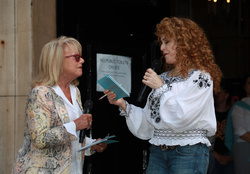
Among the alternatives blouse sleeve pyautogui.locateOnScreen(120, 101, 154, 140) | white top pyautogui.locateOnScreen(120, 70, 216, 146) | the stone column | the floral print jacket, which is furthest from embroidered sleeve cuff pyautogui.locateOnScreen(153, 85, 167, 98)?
the stone column

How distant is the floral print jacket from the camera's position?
2758mm

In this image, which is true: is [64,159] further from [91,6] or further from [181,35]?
[91,6]

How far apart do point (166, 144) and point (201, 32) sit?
0.93m

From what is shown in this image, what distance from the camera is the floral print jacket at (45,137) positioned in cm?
276

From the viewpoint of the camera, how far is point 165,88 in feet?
9.73

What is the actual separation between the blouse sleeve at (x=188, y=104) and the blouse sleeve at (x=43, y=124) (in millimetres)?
731

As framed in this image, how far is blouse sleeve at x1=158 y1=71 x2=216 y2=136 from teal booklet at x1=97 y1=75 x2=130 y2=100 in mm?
263

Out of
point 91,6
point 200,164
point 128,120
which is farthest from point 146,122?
point 91,6

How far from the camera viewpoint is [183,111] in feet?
9.23

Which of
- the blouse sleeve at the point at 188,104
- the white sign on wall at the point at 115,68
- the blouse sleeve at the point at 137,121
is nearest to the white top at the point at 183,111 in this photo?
the blouse sleeve at the point at 188,104

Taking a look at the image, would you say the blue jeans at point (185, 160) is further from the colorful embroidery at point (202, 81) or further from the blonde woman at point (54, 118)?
the blonde woman at point (54, 118)

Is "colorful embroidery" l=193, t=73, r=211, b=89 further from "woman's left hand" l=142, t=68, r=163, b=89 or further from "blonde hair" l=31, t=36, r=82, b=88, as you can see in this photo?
"blonde hair" l=31, t=36, r=82, b=88

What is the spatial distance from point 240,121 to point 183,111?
3.06 meters

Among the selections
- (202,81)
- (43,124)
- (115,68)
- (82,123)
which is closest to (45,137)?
(43,124)
